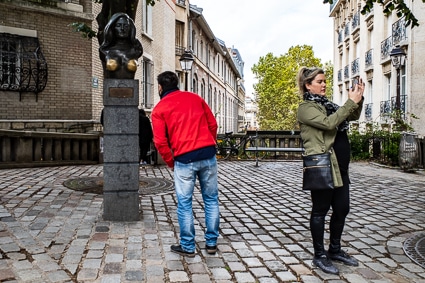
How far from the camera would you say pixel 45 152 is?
11.4 meters

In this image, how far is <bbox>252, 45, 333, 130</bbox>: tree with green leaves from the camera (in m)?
52.5

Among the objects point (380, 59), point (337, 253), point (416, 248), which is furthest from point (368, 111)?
point (337, 253)

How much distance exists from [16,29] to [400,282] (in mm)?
12519

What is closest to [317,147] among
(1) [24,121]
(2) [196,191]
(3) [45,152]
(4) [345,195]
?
(4) [345,195]

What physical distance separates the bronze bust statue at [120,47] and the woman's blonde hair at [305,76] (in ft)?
8.20

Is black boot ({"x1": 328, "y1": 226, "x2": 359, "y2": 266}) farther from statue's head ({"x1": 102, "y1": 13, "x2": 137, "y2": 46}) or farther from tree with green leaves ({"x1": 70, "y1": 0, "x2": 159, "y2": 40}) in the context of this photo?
tree with green leaves ({"x1": 70, "y1": 0, "x2": 159, "y2": 40})

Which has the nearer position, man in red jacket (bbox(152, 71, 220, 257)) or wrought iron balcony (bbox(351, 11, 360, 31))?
man in red jacket (bbox(152, 71, 220, 257))

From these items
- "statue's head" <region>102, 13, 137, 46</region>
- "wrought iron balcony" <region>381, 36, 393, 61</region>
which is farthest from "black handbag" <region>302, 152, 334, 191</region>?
"wrought iron balcony" <region>381, 36, 393, 61</region>

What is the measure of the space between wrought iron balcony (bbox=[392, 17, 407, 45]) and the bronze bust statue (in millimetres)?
16542

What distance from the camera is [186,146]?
4078 millimetres

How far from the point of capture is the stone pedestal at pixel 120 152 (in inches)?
219

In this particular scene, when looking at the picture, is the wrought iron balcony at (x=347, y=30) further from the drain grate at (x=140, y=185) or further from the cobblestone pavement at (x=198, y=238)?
the drain grate at (x=140, y=185)

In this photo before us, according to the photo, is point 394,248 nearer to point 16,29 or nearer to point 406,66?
point 16,29

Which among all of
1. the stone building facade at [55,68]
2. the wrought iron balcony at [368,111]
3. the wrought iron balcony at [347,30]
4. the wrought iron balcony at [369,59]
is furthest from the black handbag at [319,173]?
the wrought iron balcony at [347,30]
